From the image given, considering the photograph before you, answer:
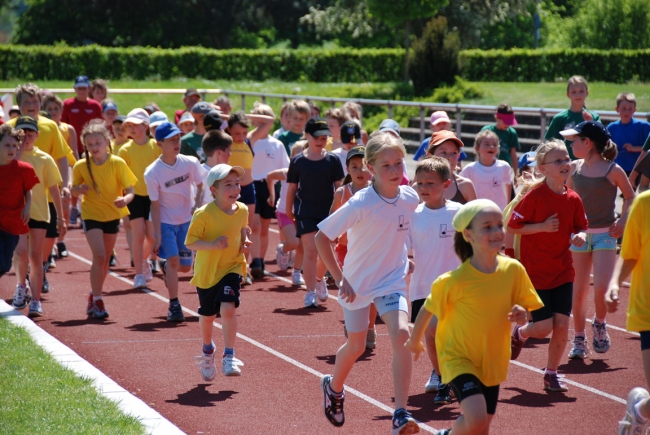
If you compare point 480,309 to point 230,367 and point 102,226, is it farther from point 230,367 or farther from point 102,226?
point 102,226

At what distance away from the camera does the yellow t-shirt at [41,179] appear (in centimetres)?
1084

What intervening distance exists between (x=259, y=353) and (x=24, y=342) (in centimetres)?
214

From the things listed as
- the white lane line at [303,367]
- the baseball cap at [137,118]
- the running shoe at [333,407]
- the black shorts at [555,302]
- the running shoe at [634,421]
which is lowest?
the white lane line at [303,367]

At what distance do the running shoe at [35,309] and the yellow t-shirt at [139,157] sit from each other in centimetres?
243

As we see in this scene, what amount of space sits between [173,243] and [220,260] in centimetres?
241

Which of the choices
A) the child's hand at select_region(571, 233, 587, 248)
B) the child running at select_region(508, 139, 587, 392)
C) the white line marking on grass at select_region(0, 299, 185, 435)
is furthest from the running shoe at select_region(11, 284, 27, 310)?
the child's hand at select_region(571, 233, 587, 248)

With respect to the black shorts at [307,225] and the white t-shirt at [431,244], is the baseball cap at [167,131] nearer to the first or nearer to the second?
the black shorts at [307,225]

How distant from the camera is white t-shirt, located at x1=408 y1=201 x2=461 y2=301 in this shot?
7.24m

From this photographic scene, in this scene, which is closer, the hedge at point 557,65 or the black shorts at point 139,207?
the black shorts at point 139,207

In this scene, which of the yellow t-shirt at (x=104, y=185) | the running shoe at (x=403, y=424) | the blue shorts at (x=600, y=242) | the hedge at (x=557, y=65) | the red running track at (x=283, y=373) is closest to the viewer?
the running shoe at (x=403, y=424)

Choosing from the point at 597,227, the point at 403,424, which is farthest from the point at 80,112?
the point at 403,424

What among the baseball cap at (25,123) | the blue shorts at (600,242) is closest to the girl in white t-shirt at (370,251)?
the blue shorts at (600,242)

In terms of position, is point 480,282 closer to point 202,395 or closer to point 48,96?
point 202,395

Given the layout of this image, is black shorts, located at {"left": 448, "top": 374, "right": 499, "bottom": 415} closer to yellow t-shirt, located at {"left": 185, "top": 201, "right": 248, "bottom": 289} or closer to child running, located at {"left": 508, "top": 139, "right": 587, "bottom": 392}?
child running, located at {"left": 508, "top": 139, "right": 587, "bottom": 392}
